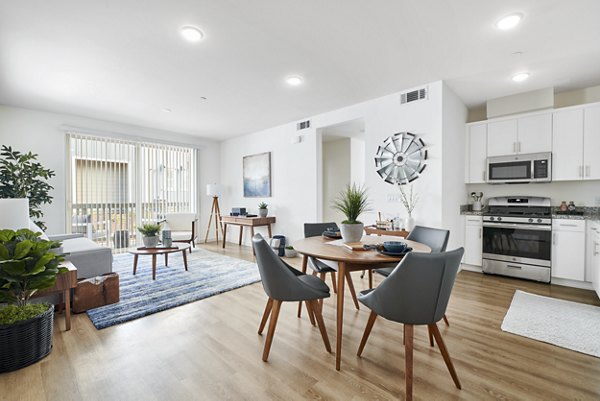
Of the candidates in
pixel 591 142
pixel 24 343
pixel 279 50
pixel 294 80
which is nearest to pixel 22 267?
pixel 24 343

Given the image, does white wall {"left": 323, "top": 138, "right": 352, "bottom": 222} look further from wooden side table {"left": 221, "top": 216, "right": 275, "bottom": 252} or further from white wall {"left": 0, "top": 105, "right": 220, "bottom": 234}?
white wall {"left": 0, "top": 105, "right": 220, "bottom": 234}

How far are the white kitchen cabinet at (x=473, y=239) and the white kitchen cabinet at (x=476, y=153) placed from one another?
0.60 meters

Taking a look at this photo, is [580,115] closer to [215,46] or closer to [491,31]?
[491,31]

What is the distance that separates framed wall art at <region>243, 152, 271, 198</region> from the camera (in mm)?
5727

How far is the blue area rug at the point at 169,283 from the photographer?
8.49ft

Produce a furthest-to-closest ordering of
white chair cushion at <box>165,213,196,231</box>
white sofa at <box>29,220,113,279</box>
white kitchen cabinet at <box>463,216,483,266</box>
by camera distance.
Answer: white chair cushion at <box>165,213,196,231</box>
white kitchen cabinet at <box>463,216,483,266</box>
white sofa at <box>29,220,113,279</box>

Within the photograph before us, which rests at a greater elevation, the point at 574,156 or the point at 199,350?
the point at 574,156

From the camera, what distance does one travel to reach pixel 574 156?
3387 millimetres

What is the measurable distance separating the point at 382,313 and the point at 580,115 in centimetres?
386

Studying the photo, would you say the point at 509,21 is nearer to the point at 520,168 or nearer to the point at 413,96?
the point at 413,96

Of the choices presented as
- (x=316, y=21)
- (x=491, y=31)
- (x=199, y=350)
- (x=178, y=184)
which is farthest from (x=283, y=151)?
(x=199, y=350)

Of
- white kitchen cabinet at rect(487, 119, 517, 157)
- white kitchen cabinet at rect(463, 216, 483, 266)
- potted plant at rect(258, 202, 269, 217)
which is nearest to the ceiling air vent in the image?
white kitchen cabinet at rect(487, 119, 517, 157)

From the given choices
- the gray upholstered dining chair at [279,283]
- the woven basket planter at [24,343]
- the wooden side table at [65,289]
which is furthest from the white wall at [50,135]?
the gray upholstered dining chair at [279,283]

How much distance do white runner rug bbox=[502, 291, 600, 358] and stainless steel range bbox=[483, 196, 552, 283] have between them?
0.70 metres
